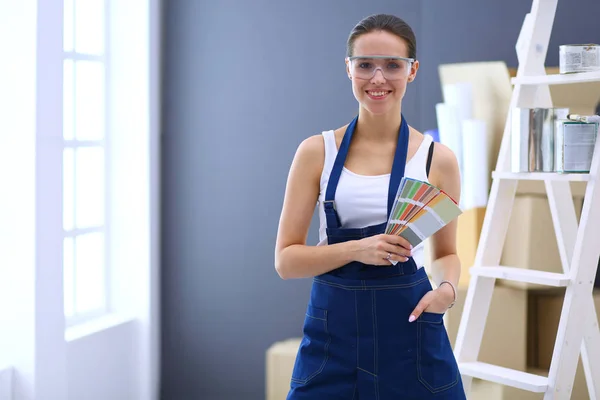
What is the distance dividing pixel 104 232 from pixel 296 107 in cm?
117

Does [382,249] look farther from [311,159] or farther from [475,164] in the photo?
[475,164]

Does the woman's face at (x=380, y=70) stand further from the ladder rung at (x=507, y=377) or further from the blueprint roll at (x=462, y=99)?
the blueprint roll at (x=462, y=99)

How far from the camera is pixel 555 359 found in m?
2.62

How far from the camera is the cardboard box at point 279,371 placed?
3.99 m

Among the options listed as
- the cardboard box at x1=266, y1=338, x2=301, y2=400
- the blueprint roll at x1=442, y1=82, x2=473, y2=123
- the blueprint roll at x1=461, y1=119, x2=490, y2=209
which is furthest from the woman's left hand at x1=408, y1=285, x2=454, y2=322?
the cardboard box at x1=266, y1=338, x2=301, y2=400

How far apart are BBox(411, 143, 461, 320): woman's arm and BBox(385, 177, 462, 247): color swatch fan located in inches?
6.5

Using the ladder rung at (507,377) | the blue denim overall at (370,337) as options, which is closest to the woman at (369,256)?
the blue denim overall at (370,337)

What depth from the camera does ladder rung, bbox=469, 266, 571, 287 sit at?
8.79ft

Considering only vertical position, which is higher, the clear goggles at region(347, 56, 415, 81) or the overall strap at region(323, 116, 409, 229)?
the clear goggles at region(347, 56, 415, 81)

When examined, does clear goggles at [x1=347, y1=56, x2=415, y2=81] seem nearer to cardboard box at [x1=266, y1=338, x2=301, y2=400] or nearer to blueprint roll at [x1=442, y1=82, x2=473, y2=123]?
blueprint roll at [x1=442, y1=82, x2=473, y2=123]

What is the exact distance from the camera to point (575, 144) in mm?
A: 2646

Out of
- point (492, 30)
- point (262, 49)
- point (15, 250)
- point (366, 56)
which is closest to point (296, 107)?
point (262, 49)

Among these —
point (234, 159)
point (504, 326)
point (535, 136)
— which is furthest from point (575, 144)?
point (234, 159)

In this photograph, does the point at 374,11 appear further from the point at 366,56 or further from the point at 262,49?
the point at 366,56
